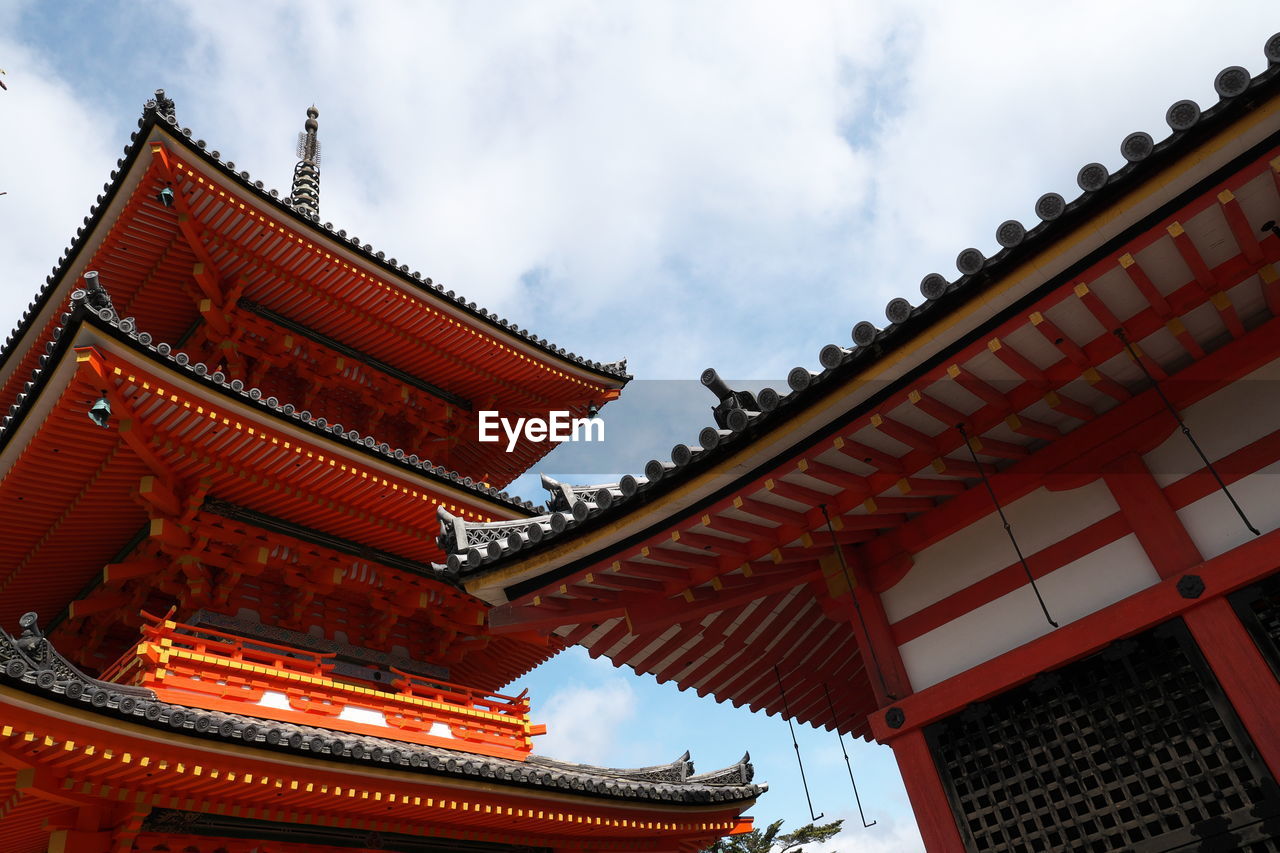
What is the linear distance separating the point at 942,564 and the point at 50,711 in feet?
23.8

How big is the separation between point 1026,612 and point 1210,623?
1.13 meters

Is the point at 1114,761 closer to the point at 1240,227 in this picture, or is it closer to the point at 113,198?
the point at 1240,227

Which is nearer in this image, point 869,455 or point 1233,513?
point 1233,513

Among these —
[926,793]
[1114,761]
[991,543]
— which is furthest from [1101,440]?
[926,793]

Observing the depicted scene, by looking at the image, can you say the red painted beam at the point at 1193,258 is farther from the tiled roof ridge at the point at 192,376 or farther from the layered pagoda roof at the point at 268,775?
the tiled roof ridge at the point at 192,376

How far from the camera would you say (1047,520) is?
5980 mm

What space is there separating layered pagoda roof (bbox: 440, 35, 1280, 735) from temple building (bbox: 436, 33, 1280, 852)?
18mm

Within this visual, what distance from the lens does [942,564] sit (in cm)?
643

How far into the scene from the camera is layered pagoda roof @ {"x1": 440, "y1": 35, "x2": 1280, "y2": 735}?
14.7 ft

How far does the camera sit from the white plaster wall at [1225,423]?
527 centimetres

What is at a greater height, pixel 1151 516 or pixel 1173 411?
pixel 1173 411

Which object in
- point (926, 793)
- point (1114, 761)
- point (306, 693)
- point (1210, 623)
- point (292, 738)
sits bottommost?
point (1114, 761)

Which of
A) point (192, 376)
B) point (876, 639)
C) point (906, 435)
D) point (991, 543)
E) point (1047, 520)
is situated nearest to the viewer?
point (906, 435)

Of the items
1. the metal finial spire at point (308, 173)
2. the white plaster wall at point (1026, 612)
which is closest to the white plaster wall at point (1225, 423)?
the white plaster wall at point (1026, 612)
